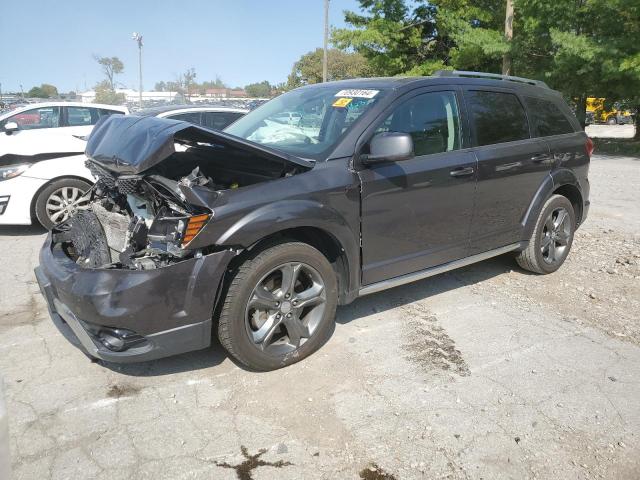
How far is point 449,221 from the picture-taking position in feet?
13.0

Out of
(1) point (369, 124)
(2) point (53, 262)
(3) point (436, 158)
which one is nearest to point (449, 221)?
(3) point (436, 158)

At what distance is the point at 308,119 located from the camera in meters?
3.90

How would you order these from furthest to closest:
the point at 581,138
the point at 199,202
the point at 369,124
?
the point at 581,138 → the point at 369,124 → the point at 199,202

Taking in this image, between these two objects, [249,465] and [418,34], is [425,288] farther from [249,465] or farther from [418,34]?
[418,34]

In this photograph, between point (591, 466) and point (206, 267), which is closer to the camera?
point (591, 466)

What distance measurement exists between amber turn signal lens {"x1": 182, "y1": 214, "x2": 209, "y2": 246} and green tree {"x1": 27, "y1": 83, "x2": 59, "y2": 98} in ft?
274

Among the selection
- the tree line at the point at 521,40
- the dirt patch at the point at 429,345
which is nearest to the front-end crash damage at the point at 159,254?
the dirt patch at the point at 429,345

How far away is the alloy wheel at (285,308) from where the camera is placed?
3.11m

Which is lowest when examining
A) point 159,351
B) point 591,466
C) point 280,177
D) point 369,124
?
point 591,466

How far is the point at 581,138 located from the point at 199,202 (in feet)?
13.4

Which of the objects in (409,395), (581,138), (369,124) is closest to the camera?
(409,395)

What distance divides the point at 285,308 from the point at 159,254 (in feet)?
2.68

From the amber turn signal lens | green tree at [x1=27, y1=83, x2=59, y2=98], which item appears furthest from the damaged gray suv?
green tree at [x1=27, y1=83, x2=59, y2=98]

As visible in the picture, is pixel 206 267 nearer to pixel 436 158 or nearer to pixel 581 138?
pixel 436 158
